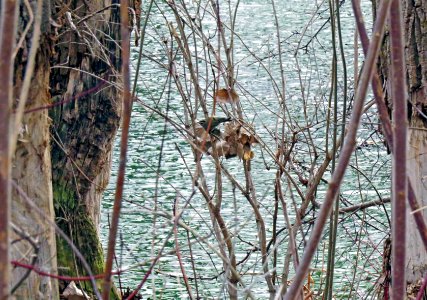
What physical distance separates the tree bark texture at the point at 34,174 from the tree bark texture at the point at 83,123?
1.38m

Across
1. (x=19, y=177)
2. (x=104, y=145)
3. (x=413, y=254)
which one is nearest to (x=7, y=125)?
(x=19, y=177)

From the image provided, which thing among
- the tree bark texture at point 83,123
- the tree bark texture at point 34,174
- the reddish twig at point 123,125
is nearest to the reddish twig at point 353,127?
the reddish twig at point 123,125

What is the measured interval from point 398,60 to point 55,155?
2861 mm

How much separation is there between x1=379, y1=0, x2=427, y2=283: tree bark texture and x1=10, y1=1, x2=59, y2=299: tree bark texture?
124 cm

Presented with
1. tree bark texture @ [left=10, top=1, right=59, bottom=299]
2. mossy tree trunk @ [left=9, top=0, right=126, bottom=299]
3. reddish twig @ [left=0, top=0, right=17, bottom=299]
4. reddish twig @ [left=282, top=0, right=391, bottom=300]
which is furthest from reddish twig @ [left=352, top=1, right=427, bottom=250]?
mossy tree trunk @ [left=9, top=0, right=126, bottom=299]

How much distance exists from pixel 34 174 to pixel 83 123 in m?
1.95

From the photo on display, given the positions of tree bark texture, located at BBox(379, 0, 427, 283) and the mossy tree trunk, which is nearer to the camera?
tree bark texture, located at BBox(379, 0, 427, 283)

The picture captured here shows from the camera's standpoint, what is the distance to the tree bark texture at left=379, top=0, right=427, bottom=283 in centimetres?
265

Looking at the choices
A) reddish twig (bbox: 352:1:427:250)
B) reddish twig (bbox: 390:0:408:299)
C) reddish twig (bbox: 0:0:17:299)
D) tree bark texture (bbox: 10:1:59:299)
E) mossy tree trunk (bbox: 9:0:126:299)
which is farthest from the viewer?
mossy tree trunk (bbox: 9:0:126:299)

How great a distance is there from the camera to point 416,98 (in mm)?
2707

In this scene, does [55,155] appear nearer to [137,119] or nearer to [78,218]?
[78,218]

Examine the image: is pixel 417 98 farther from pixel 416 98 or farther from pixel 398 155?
pixel 398 155

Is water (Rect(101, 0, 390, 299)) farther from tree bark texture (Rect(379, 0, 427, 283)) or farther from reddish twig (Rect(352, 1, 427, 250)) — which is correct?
reddish twig (Rect(352, 1, 427, 250))

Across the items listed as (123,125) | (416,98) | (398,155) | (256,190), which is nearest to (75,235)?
(256,190)
